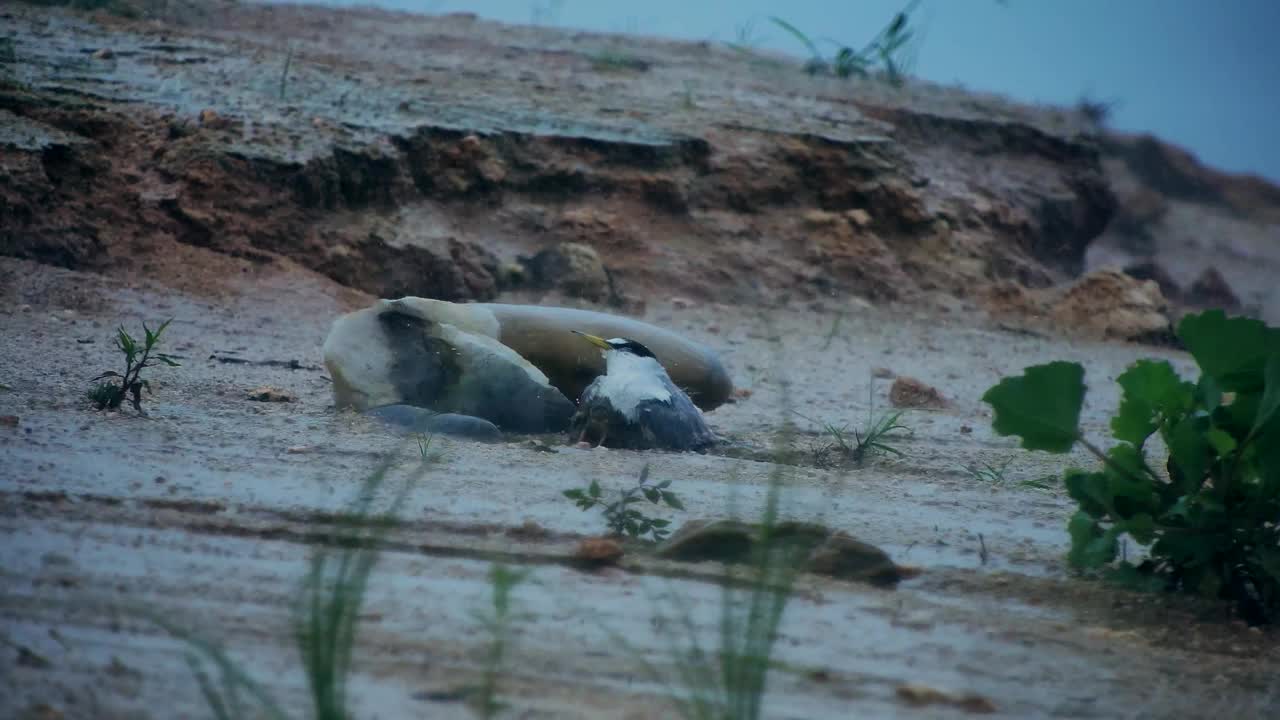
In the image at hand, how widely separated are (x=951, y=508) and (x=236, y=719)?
1.76 m

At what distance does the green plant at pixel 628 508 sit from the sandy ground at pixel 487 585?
0.13 ft

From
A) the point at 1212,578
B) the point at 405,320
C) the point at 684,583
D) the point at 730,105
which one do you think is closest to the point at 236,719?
the point at 684,583

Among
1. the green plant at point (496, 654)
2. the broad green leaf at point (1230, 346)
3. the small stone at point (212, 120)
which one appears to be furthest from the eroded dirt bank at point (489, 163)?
the green plant at point (496, 654)

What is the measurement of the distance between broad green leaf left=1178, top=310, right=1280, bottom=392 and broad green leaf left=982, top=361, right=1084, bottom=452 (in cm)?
20

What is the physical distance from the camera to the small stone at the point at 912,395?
4.40m

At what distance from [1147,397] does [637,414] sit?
1.25 meters

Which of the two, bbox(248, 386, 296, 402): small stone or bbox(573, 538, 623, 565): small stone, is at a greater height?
bbox(573, 538, 623, 565): small stone

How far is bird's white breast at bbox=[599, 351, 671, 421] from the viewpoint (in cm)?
306

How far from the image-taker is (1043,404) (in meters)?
2.16

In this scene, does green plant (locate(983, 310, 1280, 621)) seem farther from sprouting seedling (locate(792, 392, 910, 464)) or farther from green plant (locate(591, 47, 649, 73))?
green plant (locate(591, 47, 649, 73))

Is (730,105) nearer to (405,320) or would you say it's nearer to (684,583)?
(405,320)

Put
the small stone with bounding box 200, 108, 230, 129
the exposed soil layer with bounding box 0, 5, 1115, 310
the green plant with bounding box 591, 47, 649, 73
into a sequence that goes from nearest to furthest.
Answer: the exposed soil layer with bounding box 0, 5, 1115, 310, the small stone with bounding box 200, 108, 230, 129, the green plant with bounding box 591, 47, 649, 73

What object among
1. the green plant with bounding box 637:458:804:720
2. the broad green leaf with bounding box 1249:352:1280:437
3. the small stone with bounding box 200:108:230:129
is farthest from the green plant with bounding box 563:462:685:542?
the small stone with bounding box 200:108:230:129

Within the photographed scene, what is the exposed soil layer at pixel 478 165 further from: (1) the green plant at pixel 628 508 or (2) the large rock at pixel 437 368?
(1) the green plant at pixel 628 508
